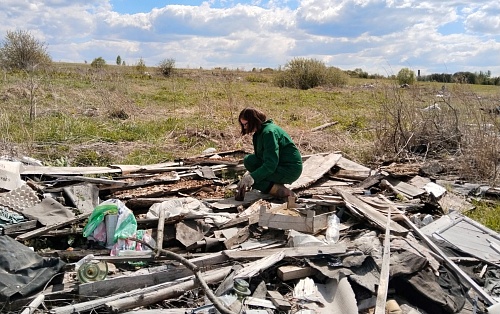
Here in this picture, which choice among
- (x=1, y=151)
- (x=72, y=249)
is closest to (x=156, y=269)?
(x=72, y=249)

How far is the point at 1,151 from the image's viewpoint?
286 inches

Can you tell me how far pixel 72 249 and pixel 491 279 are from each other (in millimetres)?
4097

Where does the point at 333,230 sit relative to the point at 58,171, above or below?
below

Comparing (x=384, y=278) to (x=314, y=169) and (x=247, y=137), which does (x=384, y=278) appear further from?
(x=247, y=137)

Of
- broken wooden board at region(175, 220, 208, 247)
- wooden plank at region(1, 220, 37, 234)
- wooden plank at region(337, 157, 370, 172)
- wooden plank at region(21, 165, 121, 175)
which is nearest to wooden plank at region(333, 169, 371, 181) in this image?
wooden plank at region(337, 157, 370, 172)

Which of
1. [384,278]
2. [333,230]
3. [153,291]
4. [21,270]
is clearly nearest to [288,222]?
[333,230]

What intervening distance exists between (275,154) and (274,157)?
42 mm

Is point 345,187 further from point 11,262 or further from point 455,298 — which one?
point 11,262

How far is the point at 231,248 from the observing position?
446cm

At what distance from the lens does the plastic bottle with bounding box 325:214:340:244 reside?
450 cm

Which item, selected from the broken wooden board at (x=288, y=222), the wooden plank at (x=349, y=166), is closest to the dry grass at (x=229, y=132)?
the wooden plank at (x=349, y=166)

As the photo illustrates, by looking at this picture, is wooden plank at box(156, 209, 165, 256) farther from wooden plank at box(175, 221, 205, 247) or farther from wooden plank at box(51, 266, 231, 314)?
wooden plank at box(51, 266, 231, 314)

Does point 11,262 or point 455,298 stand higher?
point 11,262

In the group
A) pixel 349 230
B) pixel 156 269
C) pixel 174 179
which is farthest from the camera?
pixel 174 179
